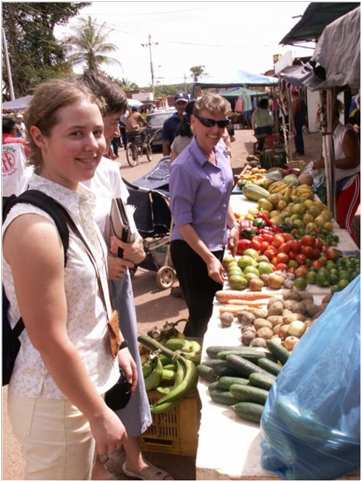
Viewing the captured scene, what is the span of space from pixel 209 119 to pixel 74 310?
6.18 ft

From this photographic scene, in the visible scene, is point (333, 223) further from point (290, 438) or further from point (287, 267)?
point (290, 438)

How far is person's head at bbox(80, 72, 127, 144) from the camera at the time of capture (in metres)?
2.11

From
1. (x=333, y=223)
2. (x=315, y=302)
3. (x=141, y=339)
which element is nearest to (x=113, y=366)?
(x=141, y=339)

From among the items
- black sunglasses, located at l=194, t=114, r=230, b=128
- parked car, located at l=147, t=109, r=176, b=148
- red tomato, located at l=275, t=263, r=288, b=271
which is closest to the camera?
black sunglasses, located at l=194, t=114, r=230, b=128

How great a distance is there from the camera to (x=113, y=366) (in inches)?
66.9

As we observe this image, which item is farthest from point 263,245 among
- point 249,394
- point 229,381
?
point 249,394

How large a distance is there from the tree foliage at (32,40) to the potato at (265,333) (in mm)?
30230

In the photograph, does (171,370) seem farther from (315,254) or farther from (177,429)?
(315,254)

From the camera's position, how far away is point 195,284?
3.43 m

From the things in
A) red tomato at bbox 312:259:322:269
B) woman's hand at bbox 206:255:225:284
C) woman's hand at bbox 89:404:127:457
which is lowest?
red tomato at bbox 312:259:322:269

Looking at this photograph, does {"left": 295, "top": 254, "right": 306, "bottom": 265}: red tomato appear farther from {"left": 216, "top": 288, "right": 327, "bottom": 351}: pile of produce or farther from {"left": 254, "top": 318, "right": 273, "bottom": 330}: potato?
{"left": 254, "top": 318, "right": 273, "bottom": 330}: potato

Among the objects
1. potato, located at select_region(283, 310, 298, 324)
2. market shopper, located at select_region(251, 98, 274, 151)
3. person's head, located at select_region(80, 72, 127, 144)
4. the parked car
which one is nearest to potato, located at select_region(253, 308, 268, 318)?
potato, located at select_region(283, 310, 298, 324)

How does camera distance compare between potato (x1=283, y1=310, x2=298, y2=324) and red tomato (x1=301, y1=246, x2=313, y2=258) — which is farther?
red tomato (x1=301, y1=246, x2=313, y2=258)

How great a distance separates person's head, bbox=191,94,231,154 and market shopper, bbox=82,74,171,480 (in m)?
0.76
